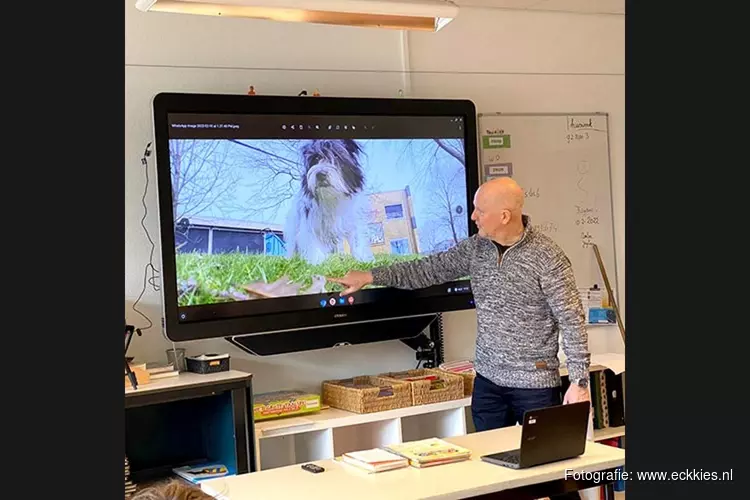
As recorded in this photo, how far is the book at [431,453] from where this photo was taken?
2.74 meters

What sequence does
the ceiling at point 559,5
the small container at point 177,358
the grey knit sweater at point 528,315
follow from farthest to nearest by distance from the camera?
the ceiling at point 559,5 → the small container at point 177,358 → the grey knit sweater at point 528,315

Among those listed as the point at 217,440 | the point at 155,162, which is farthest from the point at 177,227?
the point at 217,440

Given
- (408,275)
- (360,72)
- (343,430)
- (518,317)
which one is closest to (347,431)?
(343,430)

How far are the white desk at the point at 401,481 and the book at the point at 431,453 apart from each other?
0.09 ft

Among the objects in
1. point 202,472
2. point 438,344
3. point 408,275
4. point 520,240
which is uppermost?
point 520,240

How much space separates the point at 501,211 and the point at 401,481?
1.38 meters

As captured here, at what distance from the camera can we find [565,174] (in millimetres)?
5184

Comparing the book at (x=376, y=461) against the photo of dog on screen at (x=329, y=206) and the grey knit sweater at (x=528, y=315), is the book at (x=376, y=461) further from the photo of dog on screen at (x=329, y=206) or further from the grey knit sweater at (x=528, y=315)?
the photo of dog on screen at (x=329, y=206)

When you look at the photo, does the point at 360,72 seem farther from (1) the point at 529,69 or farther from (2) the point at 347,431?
(2) the point at 347,431

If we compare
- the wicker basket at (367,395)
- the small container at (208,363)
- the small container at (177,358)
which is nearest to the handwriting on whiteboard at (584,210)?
the wicker basket at (367,395)

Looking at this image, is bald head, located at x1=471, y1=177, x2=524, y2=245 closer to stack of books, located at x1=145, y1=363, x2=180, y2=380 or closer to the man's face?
the man's face

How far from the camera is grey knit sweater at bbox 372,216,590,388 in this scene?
353cm

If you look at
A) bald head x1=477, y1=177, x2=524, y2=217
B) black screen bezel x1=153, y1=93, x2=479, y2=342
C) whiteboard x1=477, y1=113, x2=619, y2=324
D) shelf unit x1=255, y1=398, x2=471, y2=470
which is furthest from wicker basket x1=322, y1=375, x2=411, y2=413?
whiteboard x1=477, y1=113, x2=619, y2=324

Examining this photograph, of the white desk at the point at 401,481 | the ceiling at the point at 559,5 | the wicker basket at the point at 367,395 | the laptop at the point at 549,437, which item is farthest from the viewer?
the ceiling at the point at 559,5
